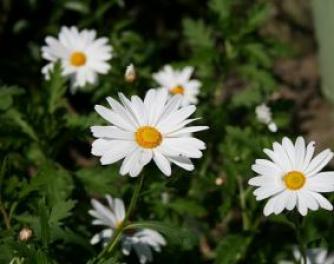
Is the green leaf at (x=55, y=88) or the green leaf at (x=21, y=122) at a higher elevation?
the green leaf at (x=55, y=88)

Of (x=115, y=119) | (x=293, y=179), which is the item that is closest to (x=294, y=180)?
(x=293, y=179)

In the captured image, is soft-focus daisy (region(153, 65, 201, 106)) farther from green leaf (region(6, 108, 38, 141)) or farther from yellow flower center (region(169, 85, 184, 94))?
green leaf (region(6, 108, 38, 141))

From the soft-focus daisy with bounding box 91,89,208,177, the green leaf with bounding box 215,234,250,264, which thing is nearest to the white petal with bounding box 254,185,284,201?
the soft-focus daisy with bounding box 91,89,208,177

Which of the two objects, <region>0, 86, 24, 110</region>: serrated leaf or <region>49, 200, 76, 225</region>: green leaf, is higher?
<region>0, 86, 24, 110</region>: serrated leaf

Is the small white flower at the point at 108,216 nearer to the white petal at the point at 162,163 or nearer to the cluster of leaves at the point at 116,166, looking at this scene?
the cluster of leaves at the point at 116,166

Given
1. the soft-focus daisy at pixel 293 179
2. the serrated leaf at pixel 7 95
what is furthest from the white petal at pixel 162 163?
the serrated leaf at pixel 7 95

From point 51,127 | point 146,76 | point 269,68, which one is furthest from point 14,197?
point 269,68

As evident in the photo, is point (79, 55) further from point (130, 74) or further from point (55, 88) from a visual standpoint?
point (130, 74)
